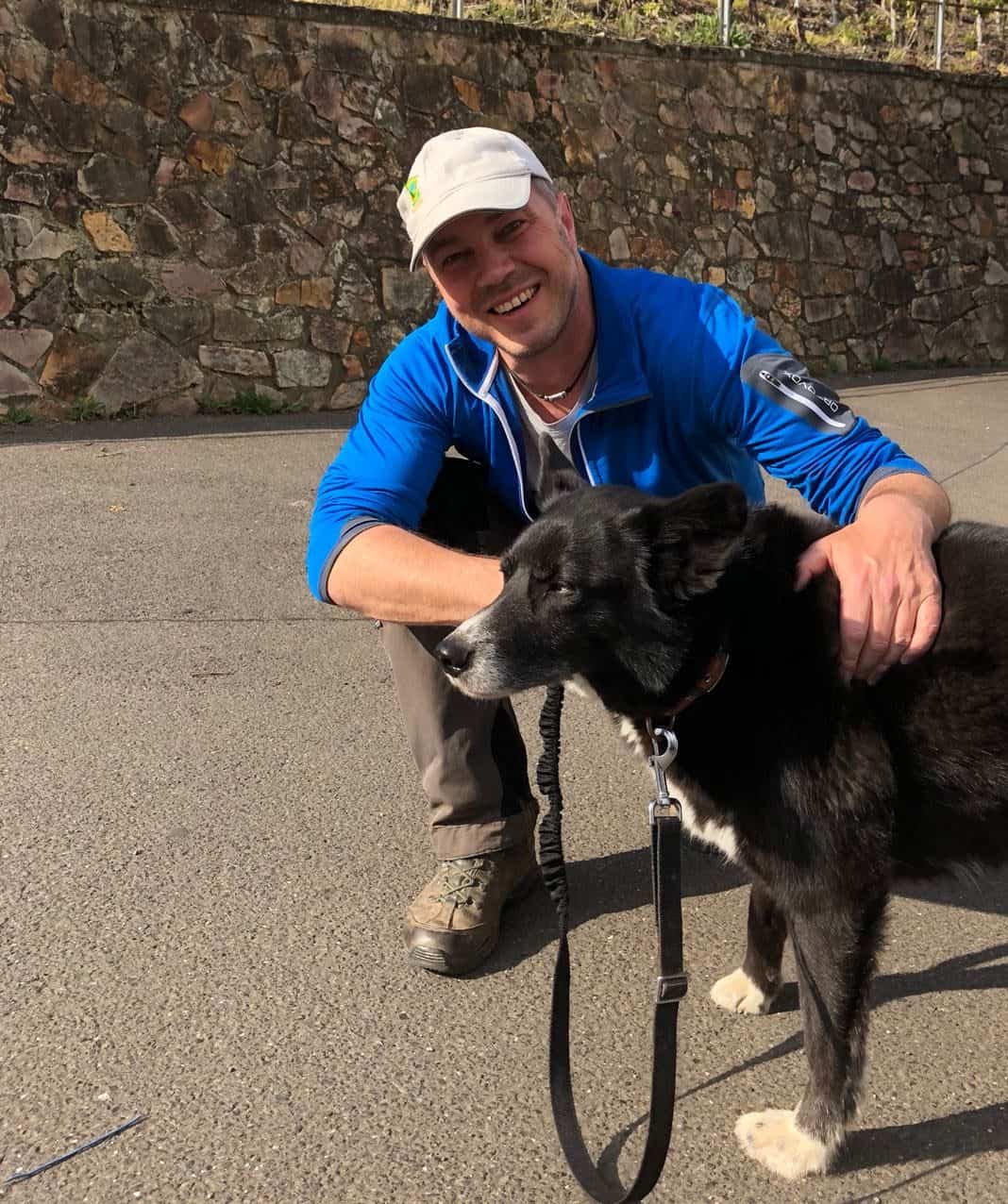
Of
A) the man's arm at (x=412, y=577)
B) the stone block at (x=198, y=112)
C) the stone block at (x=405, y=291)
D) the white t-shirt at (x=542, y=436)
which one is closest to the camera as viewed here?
the man's arm at (x=412, y=577)

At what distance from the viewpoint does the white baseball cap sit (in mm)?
2547

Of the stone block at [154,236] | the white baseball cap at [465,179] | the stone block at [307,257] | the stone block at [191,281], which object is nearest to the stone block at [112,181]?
the stone block at [154,236]

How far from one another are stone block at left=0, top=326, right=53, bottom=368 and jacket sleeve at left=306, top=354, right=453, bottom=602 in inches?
238

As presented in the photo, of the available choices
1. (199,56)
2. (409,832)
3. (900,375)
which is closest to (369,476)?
(409,832)

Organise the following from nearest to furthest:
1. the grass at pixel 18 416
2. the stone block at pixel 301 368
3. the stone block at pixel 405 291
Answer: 1. the grass at pixel 18 416
2. the stone block at pixel 301 368
3. the stone block at pixel 405 291

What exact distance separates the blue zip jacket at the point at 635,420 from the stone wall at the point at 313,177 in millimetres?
6072

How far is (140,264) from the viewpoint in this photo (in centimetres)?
825

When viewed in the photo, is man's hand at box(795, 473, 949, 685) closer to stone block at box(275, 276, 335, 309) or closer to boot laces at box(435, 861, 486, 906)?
boot laces at box(435, 861, 486, 906)

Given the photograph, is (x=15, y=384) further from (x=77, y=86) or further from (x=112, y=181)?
(x=77, y=86)

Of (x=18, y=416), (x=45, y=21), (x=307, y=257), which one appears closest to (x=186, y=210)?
(x=307, y=257)

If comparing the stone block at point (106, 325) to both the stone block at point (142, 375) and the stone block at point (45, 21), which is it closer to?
the stone block at point (142, 375)

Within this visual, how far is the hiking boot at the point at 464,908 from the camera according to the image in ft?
8.72

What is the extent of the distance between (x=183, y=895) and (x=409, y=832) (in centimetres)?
68

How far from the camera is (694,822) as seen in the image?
2.32 meters
